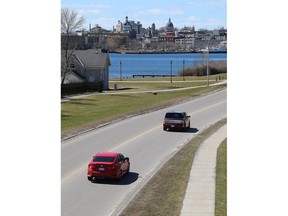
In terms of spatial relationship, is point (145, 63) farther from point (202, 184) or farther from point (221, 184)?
point (221, 184)

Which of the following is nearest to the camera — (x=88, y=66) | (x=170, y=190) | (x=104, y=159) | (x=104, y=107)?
(x=170, y=190)

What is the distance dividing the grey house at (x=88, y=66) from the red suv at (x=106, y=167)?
164ft

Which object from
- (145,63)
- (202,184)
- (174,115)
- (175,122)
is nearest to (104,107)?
(174,115)

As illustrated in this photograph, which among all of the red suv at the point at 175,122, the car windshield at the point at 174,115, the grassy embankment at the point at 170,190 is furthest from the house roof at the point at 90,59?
the grassy embankment at the point at 170,190

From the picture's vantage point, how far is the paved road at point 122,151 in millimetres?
18016

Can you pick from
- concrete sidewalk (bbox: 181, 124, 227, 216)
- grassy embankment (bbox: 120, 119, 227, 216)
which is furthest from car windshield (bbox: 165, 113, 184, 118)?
grassy embankment (bbox: 120, 119, 227, 216)

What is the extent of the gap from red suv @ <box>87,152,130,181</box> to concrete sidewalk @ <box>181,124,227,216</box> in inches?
116

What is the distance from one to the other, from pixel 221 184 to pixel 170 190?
2050mm

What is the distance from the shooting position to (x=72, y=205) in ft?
57.5

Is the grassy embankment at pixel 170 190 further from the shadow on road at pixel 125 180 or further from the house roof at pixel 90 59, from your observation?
the house roof at pixel 90 59

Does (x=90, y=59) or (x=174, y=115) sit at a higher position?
(x=90, y=59)

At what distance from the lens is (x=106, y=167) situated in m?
21.0

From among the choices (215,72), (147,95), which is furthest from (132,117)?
(215,72)
